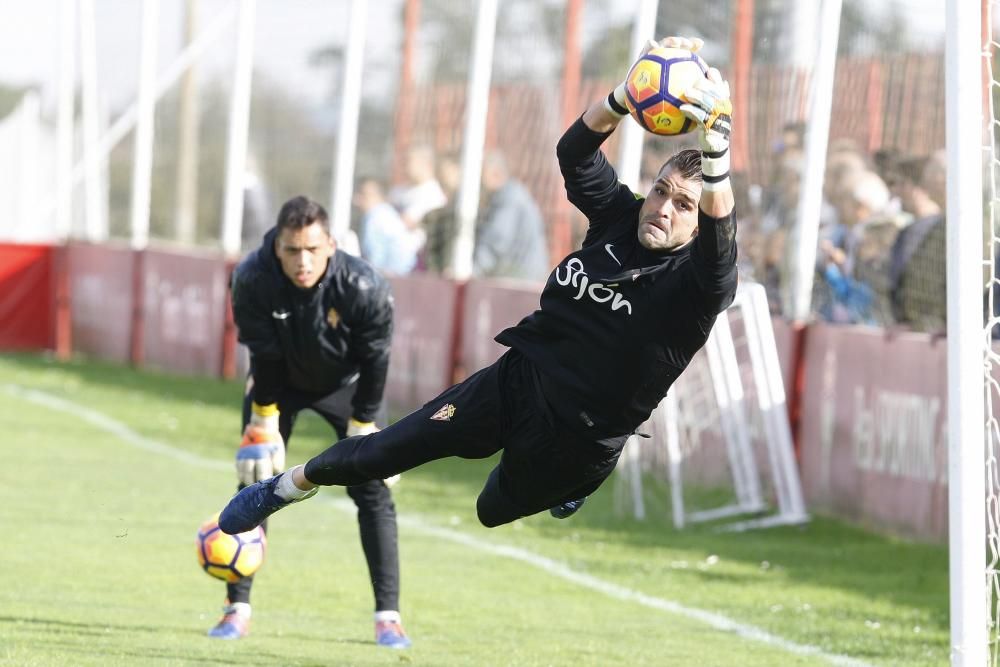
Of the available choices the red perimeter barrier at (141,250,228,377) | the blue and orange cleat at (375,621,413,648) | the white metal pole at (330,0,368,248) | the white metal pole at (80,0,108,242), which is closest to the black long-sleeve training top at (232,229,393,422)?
the blue and orange cleat at (375,621,413,648)

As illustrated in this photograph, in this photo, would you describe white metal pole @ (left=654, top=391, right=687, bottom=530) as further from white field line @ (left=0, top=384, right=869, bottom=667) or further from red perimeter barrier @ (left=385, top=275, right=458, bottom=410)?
red perimeter barrier @ (left=385, top=275, right=458, bottom=410)

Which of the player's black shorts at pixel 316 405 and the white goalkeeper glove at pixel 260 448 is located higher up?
the player's black shorts at pixel 316 405

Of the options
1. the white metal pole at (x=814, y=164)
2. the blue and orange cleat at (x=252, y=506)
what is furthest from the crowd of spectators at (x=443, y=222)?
the blue and orange cleat at (x=252, y=506)

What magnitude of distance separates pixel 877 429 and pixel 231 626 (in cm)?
575

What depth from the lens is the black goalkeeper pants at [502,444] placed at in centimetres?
666

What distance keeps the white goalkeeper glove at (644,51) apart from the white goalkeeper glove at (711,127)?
283 mm

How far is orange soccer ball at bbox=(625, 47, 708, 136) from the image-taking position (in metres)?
5.92

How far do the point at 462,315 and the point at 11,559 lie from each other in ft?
28.7

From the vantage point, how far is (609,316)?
6.49m

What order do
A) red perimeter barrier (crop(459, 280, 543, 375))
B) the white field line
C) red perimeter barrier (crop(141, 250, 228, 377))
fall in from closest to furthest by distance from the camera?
the white field line
red perimeter barrier (crop(459, 280, 543, 375))
red perimeter barrier (crop(141, 250, 228, 377))

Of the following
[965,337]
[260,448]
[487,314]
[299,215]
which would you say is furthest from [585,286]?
[487,314]

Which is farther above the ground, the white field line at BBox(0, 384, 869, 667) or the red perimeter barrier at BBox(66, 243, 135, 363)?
the red perimeter barrier at BBox(66, 243, 135, 363)

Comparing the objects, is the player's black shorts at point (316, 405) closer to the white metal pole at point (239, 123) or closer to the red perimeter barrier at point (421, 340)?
the red perimeter barrier at point (421, 340)

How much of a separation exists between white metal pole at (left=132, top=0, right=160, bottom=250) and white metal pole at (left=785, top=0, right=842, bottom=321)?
13.9 metres
